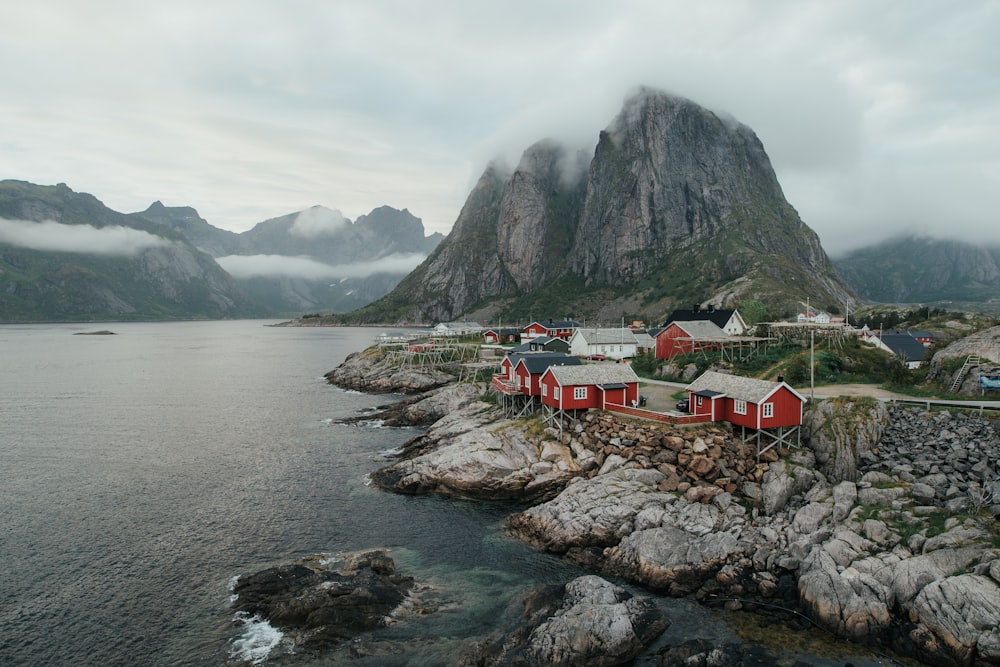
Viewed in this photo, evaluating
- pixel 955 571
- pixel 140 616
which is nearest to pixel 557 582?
pixel 955 571

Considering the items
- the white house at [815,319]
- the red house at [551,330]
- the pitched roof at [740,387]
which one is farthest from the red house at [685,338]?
the red house at [551,330]

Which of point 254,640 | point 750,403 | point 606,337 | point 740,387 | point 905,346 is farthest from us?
point 606,337

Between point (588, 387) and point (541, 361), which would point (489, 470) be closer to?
point (588, 387)

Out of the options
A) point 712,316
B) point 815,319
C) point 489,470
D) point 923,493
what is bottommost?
point 489,470

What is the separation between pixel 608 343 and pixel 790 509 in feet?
164

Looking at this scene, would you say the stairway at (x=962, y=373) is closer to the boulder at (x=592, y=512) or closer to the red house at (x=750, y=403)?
the red house at (x=750, y=403)

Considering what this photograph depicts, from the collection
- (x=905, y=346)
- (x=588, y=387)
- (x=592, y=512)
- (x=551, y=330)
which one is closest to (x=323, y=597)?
(x=592, y=512)

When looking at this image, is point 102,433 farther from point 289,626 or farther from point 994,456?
point 994,456

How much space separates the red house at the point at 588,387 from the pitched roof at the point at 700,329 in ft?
82.9

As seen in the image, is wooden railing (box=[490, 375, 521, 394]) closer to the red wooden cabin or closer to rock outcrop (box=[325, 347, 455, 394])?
the red wooden cabin

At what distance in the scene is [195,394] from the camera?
8919cm

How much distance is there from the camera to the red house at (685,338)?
6788cm

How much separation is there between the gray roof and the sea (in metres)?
35.8

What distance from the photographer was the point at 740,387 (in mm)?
40406
